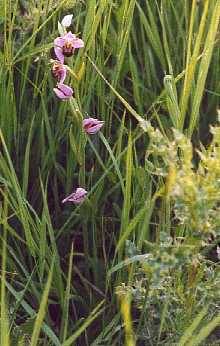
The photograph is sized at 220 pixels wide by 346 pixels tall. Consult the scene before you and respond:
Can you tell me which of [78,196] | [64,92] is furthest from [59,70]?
[78,196]

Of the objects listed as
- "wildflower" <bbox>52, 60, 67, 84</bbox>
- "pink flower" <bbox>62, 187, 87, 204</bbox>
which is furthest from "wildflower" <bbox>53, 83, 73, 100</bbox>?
"pink flower" <bbox>62, 187, 87, 204</bbox>

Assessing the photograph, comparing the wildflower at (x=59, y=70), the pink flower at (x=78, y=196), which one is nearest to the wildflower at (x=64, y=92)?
the wildflower at (x=59, y=70)

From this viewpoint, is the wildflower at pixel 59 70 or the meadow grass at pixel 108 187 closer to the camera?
the meadow grass at pixel 108 187

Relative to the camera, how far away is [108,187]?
58.4 inches

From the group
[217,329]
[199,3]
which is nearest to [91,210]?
[217,329]

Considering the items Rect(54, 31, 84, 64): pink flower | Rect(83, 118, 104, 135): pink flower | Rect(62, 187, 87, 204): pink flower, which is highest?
Rect(54, 31, 84, 64): pink flower

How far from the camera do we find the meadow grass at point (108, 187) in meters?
1.09

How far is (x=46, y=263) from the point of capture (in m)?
1.29

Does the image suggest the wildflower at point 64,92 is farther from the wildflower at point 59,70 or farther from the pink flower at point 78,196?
the pink flower at point 78,196

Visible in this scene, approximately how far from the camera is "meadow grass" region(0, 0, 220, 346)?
1093 millimetres

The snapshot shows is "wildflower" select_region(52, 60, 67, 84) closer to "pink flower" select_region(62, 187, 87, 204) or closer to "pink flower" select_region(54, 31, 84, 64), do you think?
"pink flower" select_region(54, 31, 84, 64)

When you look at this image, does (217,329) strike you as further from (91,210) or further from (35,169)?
(35,169)

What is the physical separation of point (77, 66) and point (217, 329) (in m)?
0.55

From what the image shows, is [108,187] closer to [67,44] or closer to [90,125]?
[90,125]
